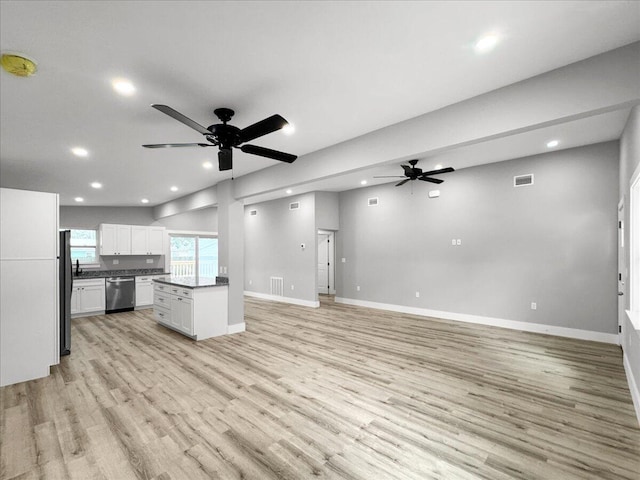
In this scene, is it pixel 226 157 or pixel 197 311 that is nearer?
pixel 226 157

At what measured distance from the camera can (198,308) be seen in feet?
16.5

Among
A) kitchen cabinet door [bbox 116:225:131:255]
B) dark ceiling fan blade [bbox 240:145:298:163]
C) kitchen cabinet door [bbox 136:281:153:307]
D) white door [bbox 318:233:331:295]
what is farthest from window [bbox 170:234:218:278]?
dark ceiling fan blade [bbox 240:145:298:163]

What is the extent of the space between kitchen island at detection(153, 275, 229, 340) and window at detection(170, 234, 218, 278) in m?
3.99

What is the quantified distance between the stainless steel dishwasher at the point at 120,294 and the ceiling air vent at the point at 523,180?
351 inches

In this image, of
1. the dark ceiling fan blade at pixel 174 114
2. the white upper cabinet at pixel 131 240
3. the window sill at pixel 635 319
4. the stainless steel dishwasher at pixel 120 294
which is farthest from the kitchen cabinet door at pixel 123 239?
the window sill at pixel 635 319

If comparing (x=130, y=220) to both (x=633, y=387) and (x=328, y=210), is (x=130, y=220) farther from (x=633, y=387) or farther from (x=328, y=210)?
(x=633, y=387)

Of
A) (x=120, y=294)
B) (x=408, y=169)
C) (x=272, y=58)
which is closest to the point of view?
(x=272, y=58)

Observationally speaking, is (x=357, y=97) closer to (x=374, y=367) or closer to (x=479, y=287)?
(x=374, y=367)

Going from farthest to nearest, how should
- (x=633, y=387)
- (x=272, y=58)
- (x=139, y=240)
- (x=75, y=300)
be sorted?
1. (x=139, y=240)
2. (x=75, y=300)
3. (x=633, y=387)
4. (x=272, y=58)

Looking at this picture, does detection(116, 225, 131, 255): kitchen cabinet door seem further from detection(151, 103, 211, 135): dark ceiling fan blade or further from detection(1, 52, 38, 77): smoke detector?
detection(151, 103, 211, 135): dark ceiling fan blade

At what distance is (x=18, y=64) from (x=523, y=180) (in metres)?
6.80

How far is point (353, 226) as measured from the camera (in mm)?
8141

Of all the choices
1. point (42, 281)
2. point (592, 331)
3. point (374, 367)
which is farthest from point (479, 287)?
point (42, 281)


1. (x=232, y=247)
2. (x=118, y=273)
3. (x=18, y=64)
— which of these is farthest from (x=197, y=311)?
(x=118, y=273)
